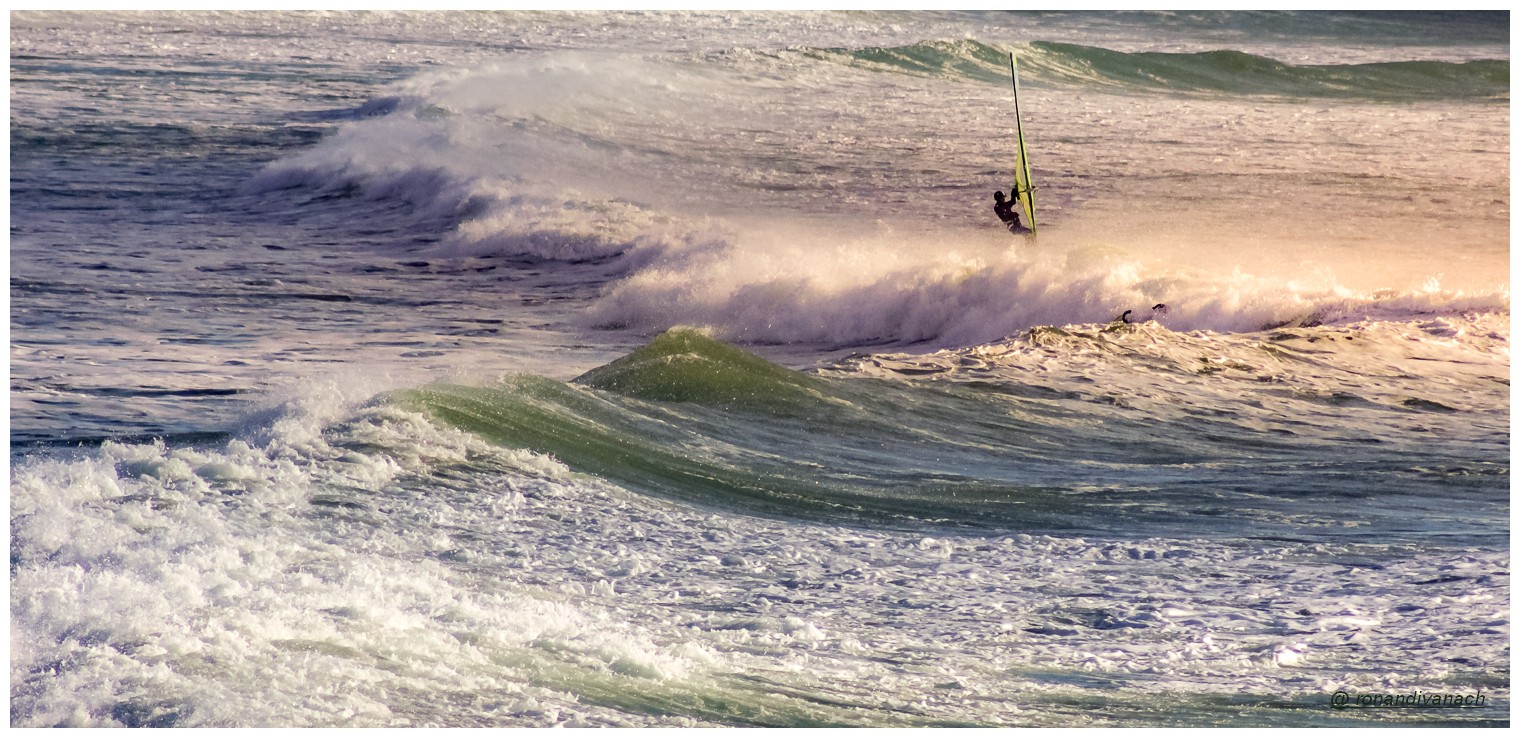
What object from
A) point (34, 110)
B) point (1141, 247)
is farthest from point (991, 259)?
point (34, 110)

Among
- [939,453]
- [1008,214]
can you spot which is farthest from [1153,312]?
[939,453]

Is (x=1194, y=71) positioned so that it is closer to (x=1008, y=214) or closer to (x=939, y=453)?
(x=1008, y=214)

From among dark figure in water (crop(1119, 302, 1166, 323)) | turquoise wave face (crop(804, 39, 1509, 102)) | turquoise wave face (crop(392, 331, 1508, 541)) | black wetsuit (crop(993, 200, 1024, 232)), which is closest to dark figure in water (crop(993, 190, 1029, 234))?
black wetsuit (crop(993, 200, 1024, 232))

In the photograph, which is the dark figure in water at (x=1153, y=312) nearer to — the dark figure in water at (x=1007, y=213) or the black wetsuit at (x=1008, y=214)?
the dark figure in water at (x=1007, y=213)

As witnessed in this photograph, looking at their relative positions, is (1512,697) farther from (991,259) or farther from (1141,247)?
(1141,247)
